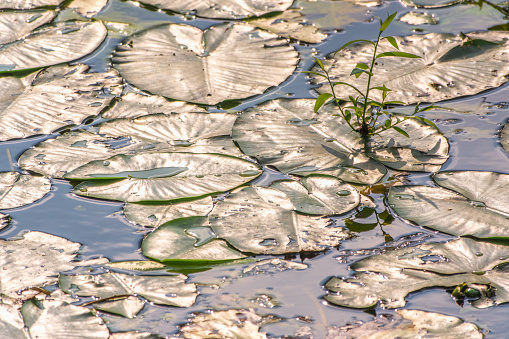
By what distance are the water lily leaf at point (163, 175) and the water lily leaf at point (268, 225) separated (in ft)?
0.36

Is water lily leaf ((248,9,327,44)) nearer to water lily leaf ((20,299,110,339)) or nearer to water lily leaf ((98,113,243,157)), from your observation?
water lily leaf ((98,113,243,157))

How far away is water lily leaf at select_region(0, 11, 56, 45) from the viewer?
10.4ft

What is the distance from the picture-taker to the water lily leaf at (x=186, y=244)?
1892mm

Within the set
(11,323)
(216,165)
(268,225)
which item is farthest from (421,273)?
(11,323)

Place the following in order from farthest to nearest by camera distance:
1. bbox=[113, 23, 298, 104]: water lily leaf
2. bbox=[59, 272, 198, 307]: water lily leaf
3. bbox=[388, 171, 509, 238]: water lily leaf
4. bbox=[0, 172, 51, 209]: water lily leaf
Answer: bbox=[113, 23, 298, 104]: water lily leaf → bbox=[0, 172, 51, 209]: water lily leaf → bbox=[388, 171, 509, 238]: water lily leaf → bbox=[59, 272, 198, 307]: water lily leaf

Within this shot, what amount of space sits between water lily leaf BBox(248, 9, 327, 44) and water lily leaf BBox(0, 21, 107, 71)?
0.91 meters

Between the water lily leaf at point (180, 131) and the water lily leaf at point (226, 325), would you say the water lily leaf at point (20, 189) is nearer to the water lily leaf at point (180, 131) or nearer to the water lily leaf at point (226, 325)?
the water lily leaf at point (180, 131)

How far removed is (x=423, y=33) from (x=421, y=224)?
1.64 metres

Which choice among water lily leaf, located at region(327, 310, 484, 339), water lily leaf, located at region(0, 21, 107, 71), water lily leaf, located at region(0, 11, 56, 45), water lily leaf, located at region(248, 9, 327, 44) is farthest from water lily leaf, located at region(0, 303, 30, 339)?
water lily leaf, located at region(248, 9, 327, 44)

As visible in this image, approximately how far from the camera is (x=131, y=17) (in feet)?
11.4

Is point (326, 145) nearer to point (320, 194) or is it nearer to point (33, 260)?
point (320, 194)

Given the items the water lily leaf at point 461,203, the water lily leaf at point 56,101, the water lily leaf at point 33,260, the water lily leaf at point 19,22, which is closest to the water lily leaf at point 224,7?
the water lily leaf at point 19,22

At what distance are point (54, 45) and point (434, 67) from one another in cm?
196

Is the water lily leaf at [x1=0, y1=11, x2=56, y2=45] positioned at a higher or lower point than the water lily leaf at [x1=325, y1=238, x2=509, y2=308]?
higher
